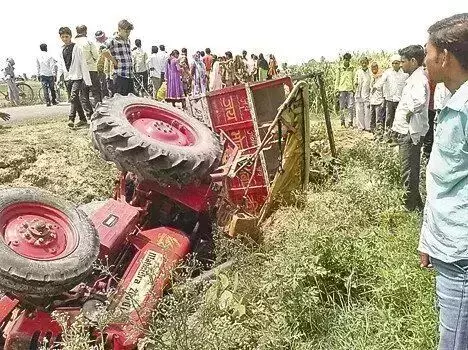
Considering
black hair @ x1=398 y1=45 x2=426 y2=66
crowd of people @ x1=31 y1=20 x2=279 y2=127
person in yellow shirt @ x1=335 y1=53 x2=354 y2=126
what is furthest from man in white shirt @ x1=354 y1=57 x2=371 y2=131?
→ black hair @ x1=398 y1=45 x2=426 y2=66

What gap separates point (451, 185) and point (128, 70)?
7.38 meters

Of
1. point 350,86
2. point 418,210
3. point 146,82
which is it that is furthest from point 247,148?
point 146,82

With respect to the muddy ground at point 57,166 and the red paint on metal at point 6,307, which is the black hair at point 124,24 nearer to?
the muddy ground at point 57,166

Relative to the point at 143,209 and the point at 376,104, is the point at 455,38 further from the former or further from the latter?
the point at 376,104

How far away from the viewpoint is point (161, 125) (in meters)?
5.62

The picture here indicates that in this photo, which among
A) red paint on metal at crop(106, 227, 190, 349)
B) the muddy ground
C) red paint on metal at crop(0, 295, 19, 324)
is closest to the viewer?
red paint on metal at crop(106, 227, 190, 349)

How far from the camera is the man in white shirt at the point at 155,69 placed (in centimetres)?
1285

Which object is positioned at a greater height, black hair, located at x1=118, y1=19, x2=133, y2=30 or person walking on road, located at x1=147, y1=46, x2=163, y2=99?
black hair, located at x1=118, y1=19, x2=133, y2=30

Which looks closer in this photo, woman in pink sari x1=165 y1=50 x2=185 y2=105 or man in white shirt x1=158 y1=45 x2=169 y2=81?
woman in pink sari x1=165 y1=50 x2=185 y2=105

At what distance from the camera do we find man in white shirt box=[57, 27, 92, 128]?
27.9 ft

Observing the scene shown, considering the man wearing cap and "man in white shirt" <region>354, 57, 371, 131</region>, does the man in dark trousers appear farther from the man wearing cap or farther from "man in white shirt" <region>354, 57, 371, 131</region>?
"man in white shirt" <region>354, 57, 371, 131</region>

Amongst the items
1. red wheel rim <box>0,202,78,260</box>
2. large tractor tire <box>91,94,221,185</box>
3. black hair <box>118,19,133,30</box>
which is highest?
black hair <box>118,19,133,30</box>

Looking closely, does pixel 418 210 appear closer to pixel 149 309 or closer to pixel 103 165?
pixel 149 309

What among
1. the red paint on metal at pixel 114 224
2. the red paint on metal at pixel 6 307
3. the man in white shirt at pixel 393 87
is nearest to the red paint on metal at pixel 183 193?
the red paint on metal at pixel 114 224
